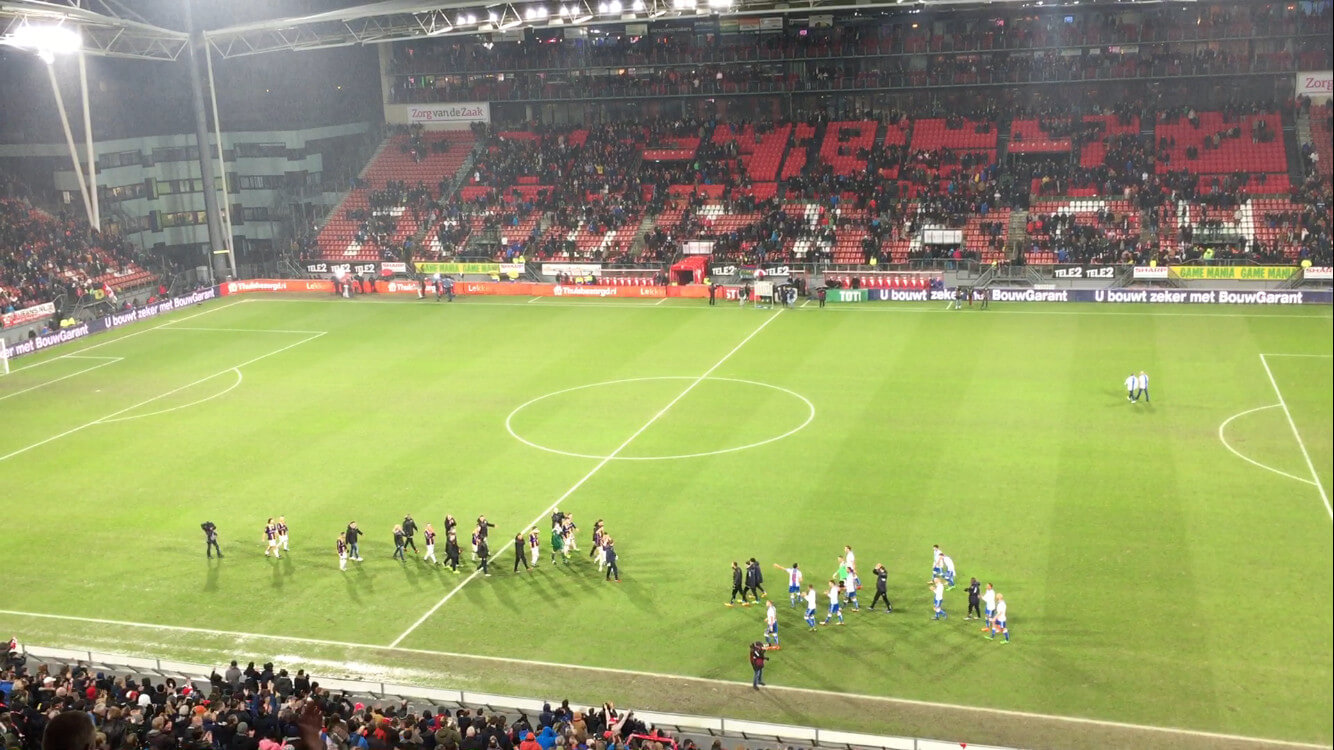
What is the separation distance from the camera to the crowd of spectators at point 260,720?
598 inches

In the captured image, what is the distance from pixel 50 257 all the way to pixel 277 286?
11.4 meters

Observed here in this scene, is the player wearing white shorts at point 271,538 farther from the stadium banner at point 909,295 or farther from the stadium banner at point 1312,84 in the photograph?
the stadium banner at point 1312,84

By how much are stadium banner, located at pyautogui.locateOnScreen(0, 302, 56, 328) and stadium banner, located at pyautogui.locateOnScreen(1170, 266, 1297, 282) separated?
52278 mm

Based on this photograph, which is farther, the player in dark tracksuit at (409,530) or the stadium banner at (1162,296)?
the stadium banner at (1162,296)

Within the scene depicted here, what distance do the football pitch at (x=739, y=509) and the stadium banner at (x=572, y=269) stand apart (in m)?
14.2

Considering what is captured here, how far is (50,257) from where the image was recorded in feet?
195

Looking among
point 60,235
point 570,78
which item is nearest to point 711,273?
point 570,78

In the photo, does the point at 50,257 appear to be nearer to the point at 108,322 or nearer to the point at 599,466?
the point at 108,322

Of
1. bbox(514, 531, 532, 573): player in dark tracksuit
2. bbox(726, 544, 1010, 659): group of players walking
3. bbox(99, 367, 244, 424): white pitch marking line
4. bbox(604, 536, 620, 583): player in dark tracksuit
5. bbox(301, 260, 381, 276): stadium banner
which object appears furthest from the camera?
bbox(301, 260, 381, 276): stadium banner

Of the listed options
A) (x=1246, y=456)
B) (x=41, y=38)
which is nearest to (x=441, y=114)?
(x=41, y=38)

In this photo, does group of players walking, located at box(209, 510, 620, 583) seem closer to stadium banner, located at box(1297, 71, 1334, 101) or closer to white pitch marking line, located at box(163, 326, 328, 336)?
white pitch marking line, located at box(163, 326, 328, 336)

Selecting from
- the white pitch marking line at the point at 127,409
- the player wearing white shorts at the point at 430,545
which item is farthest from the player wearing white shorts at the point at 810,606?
the white pitch marking line at the point at 127,409

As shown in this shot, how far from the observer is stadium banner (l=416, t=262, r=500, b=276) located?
213 feet

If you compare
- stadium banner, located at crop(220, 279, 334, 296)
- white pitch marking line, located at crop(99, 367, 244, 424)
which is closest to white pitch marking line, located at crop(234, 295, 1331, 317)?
stadium banner, located at crop(220, 279, 334, 296)
